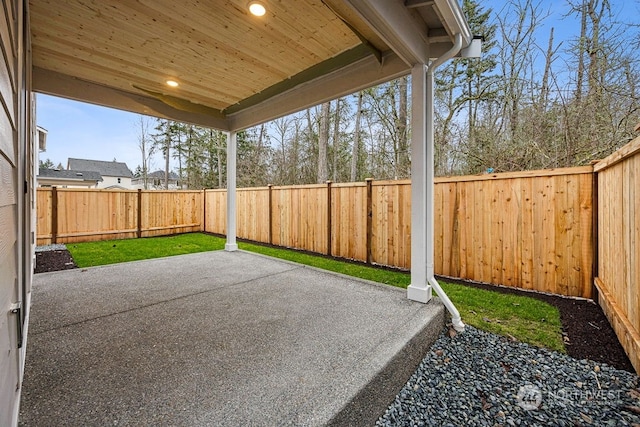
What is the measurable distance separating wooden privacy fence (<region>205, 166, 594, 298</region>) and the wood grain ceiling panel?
2.48 m

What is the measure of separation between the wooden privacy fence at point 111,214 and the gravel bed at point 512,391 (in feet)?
27.5

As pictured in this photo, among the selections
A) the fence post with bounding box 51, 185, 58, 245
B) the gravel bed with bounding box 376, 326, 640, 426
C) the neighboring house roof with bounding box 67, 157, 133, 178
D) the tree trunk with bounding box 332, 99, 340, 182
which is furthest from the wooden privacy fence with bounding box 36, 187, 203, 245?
the neighboring house roof with bounding box 67, 157, 133, 178

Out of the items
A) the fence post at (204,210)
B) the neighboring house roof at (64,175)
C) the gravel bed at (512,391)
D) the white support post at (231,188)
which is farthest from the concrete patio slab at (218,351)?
the neighboring house roof at (64,175)

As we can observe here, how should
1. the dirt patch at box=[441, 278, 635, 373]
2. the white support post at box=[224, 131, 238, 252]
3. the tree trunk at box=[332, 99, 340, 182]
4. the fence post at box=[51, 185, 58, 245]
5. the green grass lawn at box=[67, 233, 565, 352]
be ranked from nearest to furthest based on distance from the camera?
the dirt patch at box=[441, 278, 635, 373] → the green grass lawn at box=[67, 233, 565, 352] → the white support post at box=[224, 131, 238, 252] → the fence post at box=[51, 185, 58, 245] → the tree trunk at box=[332, 99, 340, 182]

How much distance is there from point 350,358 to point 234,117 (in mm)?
4489

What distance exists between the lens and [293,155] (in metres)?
11.2

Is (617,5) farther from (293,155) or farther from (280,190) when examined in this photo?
(293,155)

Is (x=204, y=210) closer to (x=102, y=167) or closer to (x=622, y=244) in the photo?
(x=622, y=244)

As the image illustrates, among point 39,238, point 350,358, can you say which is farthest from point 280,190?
point 39,238

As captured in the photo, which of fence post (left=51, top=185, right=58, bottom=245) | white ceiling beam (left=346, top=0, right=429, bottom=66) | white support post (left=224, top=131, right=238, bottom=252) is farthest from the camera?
fence post (left=51, top=185, right=58, bottom=245)

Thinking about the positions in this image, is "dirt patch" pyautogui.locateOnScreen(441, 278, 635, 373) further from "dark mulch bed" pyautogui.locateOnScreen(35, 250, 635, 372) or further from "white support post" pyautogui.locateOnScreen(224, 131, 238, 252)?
"white support post" pyautogui.locateOnScreen(224, 131, 238, 252)

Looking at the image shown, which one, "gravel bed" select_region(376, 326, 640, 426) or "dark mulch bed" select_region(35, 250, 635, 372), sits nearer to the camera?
"gravel bed" select_region(376, 326, 640, 426)

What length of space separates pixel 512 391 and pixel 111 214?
9049mm

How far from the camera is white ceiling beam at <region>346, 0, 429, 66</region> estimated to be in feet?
6.42
